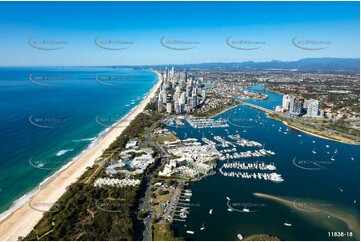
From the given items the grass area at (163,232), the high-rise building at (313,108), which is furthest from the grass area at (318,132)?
the grass area at (163,232)

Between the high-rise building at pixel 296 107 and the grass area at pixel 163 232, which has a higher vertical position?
the high-rise building at pixel 296 107

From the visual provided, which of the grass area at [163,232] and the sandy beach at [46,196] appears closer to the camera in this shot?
the grass area at [163,232]

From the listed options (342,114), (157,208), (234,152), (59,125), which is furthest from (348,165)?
(59,125)

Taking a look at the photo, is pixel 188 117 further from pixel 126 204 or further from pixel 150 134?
pixel 126 204

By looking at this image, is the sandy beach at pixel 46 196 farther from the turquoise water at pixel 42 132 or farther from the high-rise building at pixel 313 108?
the high-rise building at pixel 313 108

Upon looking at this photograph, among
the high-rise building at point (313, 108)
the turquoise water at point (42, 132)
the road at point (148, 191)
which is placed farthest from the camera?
the high-rise building at point (313, 108)

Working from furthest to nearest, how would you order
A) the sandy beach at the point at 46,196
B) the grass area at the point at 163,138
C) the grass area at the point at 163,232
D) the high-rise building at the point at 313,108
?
the high-rise building at the point at 313,108 → the grass area at the point at 163,138 → the sandy beach at the point at 46,196 → the grass area at the point at 163,232

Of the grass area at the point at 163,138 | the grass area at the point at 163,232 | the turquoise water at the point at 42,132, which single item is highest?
the turquoise water at the point at 42,132

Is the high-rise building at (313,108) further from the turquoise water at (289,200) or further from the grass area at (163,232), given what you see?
the grass area at (163,232)
